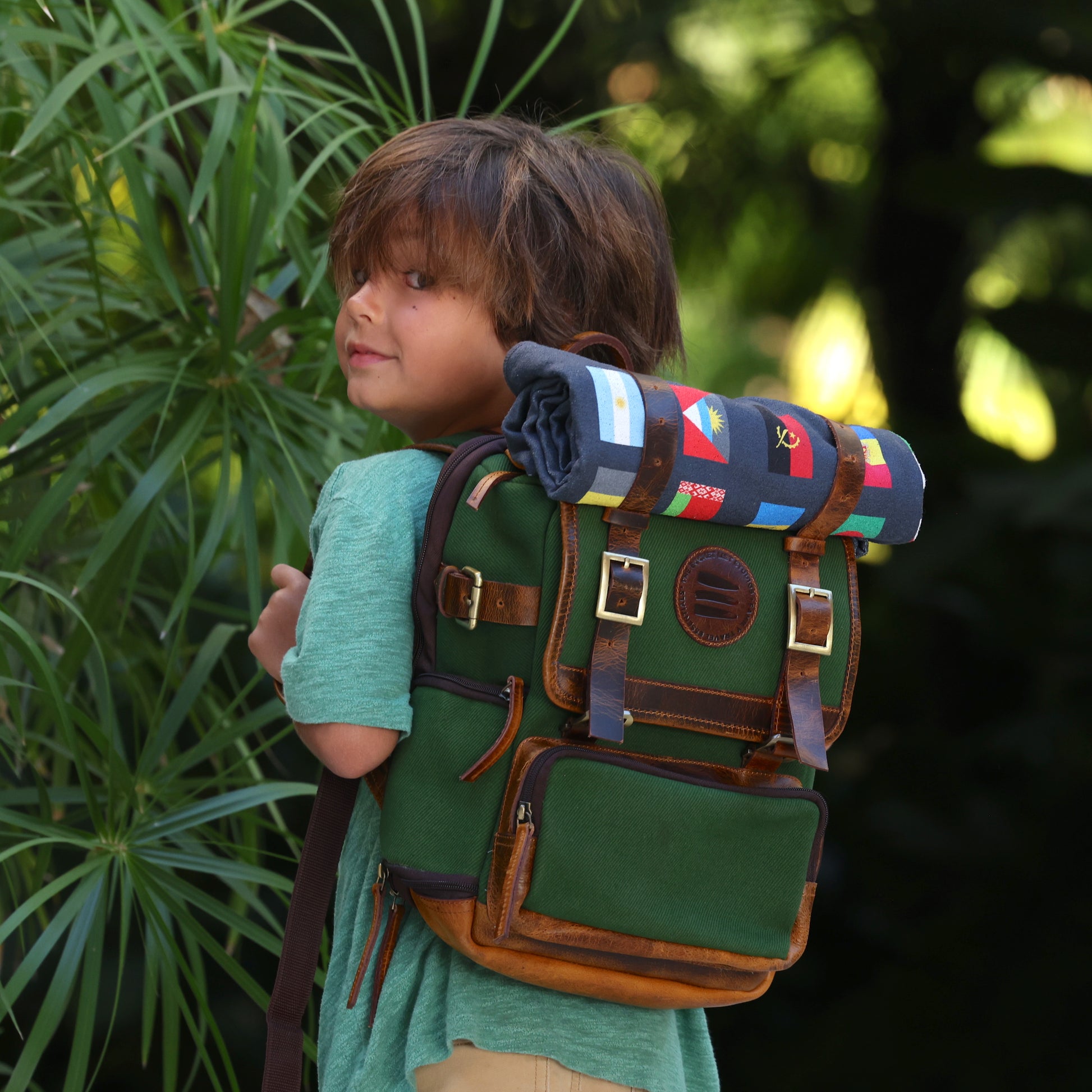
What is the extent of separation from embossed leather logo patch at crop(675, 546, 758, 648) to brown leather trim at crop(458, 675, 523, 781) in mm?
87

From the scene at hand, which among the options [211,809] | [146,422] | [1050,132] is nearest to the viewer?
[211,809]

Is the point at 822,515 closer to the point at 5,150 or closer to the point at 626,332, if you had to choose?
the point at 626,332

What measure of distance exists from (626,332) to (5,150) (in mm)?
603

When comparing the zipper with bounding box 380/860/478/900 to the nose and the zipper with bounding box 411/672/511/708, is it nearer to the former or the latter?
the zipper with bounding box 411/672/511/708

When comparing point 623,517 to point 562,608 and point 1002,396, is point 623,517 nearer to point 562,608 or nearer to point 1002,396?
point 562,608

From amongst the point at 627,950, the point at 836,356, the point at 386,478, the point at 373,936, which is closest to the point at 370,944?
the point at 373,936

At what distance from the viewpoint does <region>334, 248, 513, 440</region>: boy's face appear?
0.65m

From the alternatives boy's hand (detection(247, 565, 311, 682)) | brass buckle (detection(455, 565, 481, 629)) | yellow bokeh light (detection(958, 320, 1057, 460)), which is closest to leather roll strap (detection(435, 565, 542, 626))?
brass buckle (detection(455, 565, 481, 629))

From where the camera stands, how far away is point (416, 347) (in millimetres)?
651

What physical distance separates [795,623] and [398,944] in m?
0.25

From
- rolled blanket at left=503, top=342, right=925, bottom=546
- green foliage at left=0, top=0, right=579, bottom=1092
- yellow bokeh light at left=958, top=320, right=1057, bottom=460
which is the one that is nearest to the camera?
rolled blanket at left=503, top=342, right=925, bottom=546

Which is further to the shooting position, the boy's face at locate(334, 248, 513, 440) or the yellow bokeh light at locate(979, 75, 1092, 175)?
the yellow bokeh light at locate(979, 75, 1092, 175)

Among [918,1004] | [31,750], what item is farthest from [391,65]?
[918,1004]

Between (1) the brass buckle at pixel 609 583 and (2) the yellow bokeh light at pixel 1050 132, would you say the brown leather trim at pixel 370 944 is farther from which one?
(2) the yellow bokeh light at pixel 1050 132
